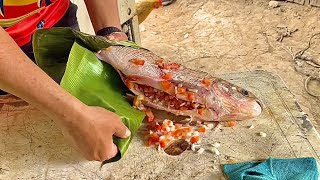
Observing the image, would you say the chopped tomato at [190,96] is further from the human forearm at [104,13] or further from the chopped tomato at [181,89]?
the human forearm at [104,13]

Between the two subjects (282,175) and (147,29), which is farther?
(147,29)

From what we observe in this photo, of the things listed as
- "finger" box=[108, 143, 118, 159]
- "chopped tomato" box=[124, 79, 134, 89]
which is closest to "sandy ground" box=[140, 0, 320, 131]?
"chopped tomato" box=[124, 79, 134, 89]

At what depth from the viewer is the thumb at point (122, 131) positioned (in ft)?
3.22

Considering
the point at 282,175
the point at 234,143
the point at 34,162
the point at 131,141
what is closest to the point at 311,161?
the point at 282,175

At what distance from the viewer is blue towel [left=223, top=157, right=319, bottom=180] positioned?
932 millimetres

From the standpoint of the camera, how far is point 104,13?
55.7 inches

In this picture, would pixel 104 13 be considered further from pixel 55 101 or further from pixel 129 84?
pixel 55 101

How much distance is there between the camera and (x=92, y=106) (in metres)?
1.00

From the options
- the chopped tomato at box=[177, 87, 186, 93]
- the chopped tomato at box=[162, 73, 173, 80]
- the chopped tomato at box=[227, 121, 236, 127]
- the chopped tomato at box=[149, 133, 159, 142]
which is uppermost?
the chopped tomato at box=[162, 73, 173, 80]

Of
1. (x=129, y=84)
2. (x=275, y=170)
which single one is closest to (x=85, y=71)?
(x=129, y=84)

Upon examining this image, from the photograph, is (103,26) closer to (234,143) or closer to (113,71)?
(113,71)

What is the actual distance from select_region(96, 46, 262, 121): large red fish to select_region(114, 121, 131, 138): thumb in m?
0.13

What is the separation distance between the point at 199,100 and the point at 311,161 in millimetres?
285

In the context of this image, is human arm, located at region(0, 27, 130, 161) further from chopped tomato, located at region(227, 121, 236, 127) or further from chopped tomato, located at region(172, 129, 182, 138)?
chopped tomato, located at region(227, 121, 236, 127)
